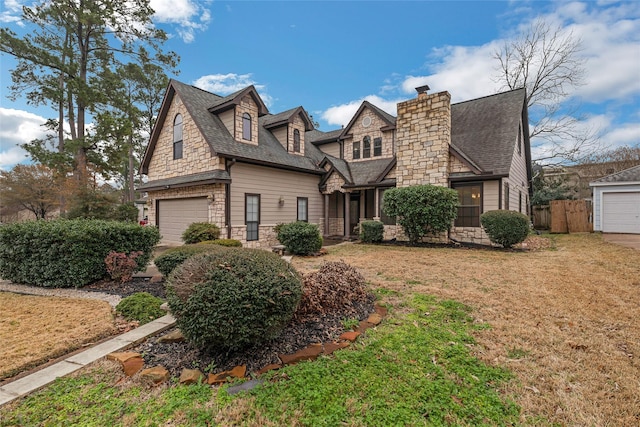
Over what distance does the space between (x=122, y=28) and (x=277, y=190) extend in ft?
47.6

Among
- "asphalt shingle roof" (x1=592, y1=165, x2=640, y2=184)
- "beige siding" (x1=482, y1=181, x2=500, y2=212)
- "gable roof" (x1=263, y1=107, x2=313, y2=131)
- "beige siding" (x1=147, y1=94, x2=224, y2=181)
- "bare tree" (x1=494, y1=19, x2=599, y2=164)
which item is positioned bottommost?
"beige siding" (x1=482, y1=181, x2=500, y2=212)

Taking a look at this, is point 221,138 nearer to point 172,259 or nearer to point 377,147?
point 172,259

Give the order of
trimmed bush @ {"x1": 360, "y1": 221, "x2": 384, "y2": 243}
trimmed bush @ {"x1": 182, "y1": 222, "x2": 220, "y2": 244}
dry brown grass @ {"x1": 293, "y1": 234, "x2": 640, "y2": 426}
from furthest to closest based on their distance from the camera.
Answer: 1. trimmed bush @ {"x1": 360, "y1": 221, "x2": 384, "y2": 243}
2. trimmed bush @ {"x1": 182, "y1": 222, "x2": 220, "y2": 244}
3. dry brown grass @ {"x1": 293, "y1": 234, "x2": 640, "y2": 426}

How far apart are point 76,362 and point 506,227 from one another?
11094mm

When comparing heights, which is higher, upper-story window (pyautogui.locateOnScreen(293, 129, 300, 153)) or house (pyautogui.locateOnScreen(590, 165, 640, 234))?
→ upper-story window (pyautogui.locateOnScreen(293, 129, 300, 153))

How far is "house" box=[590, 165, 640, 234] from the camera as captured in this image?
524 inches

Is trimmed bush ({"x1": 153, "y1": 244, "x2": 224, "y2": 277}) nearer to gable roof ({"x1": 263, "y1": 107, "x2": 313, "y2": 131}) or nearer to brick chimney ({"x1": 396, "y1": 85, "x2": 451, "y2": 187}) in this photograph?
brick chimney ({"x1": 396, "y1": 85, "x2": 451, "y2": 187})

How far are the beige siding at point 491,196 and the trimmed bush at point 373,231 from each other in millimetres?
3986

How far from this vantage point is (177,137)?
12586 mm

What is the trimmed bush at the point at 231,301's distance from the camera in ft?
7.98

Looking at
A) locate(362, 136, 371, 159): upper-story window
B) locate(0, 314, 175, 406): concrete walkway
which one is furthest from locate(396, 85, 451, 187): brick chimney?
locate(0, 314, 175, 406): concrete walkway

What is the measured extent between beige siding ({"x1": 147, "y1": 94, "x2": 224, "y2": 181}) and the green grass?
30.9 feet

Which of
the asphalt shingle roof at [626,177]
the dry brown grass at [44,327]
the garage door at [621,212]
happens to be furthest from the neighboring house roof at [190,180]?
the garage door at [621,212]

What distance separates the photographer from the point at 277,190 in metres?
12.7
